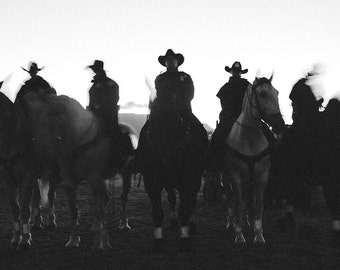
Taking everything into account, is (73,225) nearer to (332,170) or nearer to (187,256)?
(187,256)

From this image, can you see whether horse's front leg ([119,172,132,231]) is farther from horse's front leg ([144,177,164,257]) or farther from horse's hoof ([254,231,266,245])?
horse's hoof ([254,231,266,245])

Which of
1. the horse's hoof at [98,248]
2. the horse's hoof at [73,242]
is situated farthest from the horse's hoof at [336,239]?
the horse's hoof at [73,242]

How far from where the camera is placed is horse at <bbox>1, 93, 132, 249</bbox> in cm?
719

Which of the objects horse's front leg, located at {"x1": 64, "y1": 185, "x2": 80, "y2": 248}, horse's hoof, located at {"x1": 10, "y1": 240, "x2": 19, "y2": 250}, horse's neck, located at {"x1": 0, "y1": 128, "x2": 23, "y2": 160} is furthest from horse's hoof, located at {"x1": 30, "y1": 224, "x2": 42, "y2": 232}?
horse's neck, located at {"x1": 0, "y1": 128, "x2": 23, "y2": 160}

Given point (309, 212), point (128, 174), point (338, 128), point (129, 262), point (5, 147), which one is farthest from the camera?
point (309, 212)

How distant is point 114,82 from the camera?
824 centimetres

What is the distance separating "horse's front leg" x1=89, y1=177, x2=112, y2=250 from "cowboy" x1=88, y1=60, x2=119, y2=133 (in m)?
0.97

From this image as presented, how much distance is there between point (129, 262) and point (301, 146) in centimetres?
384

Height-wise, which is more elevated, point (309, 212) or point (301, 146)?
point (301, 146)

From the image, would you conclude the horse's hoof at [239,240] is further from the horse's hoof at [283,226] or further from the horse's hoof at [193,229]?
the horse's hoof at [283,226]

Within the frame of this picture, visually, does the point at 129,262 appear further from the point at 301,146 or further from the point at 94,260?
the point at 301,146

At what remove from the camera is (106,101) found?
8031mm

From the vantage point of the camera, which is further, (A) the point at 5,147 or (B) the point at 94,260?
(A) the point at 5,147

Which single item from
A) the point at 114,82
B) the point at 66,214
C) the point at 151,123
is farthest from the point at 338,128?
the point at 66,214
